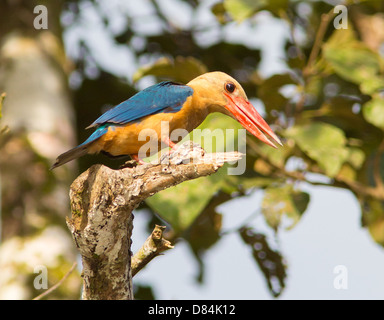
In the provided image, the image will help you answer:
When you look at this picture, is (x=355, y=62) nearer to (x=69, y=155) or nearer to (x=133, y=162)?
(x=133, y=162)

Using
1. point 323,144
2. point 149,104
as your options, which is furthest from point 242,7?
point 149,104

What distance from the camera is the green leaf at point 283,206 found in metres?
3.99

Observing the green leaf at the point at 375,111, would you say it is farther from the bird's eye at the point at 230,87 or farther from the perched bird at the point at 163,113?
the bird's eye at the point at 230,87

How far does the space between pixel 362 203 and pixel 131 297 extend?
2336 millimetres

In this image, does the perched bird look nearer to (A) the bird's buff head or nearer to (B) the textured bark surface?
(A) the bird's buff head

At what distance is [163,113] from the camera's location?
298cm

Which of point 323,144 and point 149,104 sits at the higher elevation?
point 149,104

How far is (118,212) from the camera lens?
2.39m

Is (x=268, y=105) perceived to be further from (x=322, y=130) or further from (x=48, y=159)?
(x=48, y=159)

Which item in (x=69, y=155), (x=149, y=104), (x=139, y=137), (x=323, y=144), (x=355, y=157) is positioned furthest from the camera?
(x=355, y=157)

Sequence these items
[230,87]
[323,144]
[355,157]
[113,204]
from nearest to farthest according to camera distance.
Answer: [113,204] → [230,87] → [323,144] → [355,157]

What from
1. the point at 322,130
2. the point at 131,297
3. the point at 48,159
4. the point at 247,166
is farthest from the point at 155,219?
the point at 131,297

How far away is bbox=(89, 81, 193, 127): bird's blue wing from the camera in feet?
9.51

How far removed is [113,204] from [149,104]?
2.61ft
